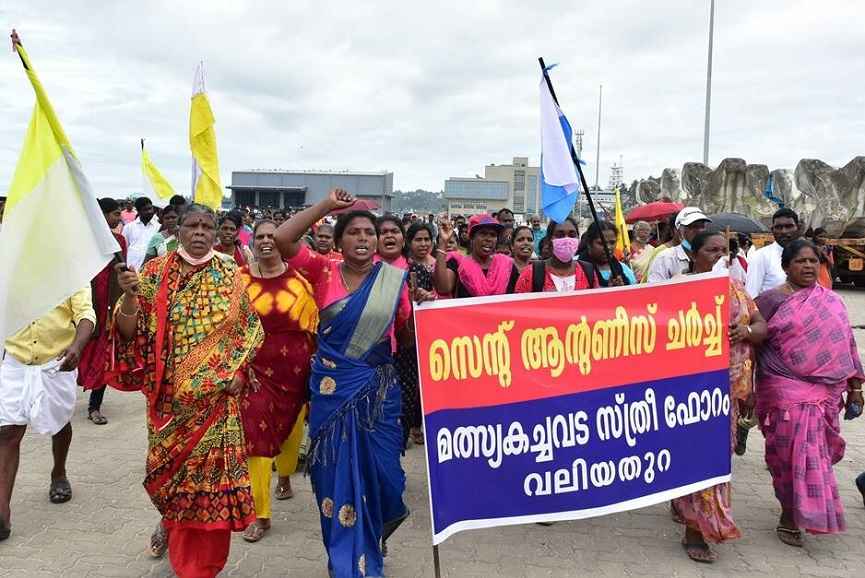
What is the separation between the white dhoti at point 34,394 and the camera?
3.91 m

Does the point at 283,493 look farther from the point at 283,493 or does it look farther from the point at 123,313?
the point at 123,313

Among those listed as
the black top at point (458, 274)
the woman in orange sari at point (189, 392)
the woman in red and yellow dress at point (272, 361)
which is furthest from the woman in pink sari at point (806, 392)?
the woman in orange sari at point (189, 392)

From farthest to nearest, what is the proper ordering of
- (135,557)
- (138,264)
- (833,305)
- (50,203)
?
(138,264)
(833,305)
(135,557)
(50,203)

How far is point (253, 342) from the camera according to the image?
3.37m

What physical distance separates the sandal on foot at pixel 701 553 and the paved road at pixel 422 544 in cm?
4

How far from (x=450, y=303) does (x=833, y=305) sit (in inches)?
91.7

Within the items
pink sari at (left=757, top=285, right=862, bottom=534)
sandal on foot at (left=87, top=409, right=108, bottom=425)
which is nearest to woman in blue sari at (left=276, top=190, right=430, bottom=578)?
pink sari at (left=757, top=285, right=862, bottom=534)

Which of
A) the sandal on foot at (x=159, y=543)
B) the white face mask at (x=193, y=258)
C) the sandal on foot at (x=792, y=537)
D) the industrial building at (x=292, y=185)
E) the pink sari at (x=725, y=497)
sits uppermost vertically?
the industrial building at (x=292, y=185)

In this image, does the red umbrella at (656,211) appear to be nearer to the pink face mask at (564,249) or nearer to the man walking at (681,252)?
the man walking at (681,252)

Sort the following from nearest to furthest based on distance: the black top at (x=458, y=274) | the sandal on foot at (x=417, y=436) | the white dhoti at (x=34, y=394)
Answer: the white dhoti at (x=34, y=394)
the black top at (x=458, y=274)
the sandal on foot at (x=417, y=436)

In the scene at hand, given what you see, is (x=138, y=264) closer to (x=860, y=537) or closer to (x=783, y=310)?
(x=783, y=310)

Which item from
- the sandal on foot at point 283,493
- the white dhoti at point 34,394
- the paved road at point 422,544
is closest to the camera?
the paved road at point 422,544

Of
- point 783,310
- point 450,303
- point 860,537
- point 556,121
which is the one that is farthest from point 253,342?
point 860,537

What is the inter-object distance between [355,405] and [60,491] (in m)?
2.43
